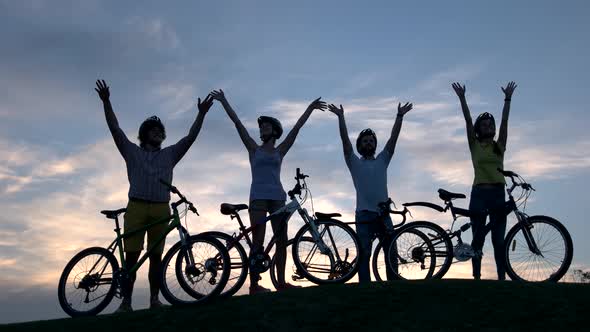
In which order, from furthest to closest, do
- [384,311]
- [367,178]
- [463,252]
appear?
[367,178]
[463,252]
[384,311]

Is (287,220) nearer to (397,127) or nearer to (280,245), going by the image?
(280,245)

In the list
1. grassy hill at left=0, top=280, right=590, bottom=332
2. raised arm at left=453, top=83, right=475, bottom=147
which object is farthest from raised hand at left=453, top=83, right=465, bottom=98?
grassy hill at left=0, top=280, right=590, bottom=332

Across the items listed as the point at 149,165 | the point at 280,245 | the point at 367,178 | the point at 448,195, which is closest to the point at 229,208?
the point at 280,245

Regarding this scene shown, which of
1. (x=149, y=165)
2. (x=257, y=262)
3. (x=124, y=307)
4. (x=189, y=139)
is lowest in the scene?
(x=124, y=307)

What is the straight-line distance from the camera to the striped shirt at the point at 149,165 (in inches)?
409

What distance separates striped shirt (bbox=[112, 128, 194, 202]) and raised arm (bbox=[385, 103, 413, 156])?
3422 millimetres

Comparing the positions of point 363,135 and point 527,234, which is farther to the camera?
point 363,135

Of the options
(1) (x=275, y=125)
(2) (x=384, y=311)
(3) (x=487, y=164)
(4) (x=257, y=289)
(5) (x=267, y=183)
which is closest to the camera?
(2) (x=384, y=311)

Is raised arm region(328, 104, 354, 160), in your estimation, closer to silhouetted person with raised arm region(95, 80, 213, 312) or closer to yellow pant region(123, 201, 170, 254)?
silhouetted person with raised arm region(95, 80, 213, 312)

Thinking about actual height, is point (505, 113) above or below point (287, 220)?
above

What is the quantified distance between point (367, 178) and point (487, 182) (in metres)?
2.06

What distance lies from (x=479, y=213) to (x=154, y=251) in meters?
5.43

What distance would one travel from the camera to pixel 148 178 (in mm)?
10414

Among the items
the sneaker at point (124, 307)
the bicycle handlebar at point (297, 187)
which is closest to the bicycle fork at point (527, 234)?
the bicycle handlebar at point (297, 187)
